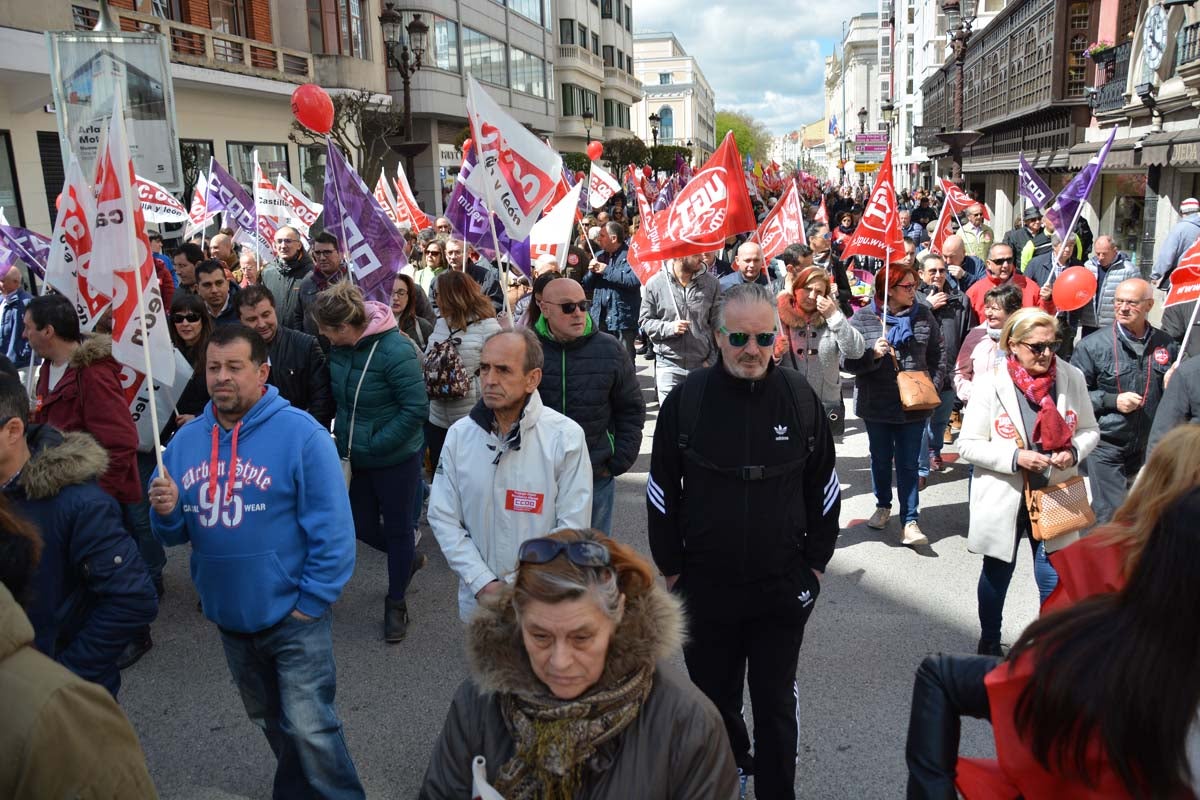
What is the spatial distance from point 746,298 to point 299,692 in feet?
6.78

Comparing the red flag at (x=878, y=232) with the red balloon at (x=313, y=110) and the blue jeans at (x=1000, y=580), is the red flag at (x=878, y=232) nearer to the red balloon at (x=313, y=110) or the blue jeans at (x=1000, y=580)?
the blue jeans at (x=1000, y=580)

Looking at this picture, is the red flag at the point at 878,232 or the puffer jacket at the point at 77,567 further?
the red flag at the point at 878,232

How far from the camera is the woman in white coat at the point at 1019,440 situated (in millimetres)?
4223

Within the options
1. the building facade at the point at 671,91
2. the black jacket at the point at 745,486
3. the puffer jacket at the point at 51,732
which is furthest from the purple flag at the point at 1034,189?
the building facade at the point at 671,91

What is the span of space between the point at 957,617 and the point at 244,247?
915 cm

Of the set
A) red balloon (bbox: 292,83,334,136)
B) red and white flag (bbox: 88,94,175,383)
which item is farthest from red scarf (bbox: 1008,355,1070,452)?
red balloon (bbox: 292,83,334,136)

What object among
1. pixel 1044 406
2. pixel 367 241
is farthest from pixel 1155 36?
pixel 367 241

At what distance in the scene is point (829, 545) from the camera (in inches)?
129

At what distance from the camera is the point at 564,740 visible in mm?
1979

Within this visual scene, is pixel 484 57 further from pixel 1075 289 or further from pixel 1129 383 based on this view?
pixel 1129 383

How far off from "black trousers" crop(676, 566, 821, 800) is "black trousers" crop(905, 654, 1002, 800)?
3.57 feet

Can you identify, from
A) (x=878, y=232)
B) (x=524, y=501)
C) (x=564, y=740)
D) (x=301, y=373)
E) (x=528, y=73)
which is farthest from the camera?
(x=528, y=73)

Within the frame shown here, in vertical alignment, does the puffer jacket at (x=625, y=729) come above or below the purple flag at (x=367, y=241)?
below

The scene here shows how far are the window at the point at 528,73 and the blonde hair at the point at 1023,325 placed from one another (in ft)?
131
